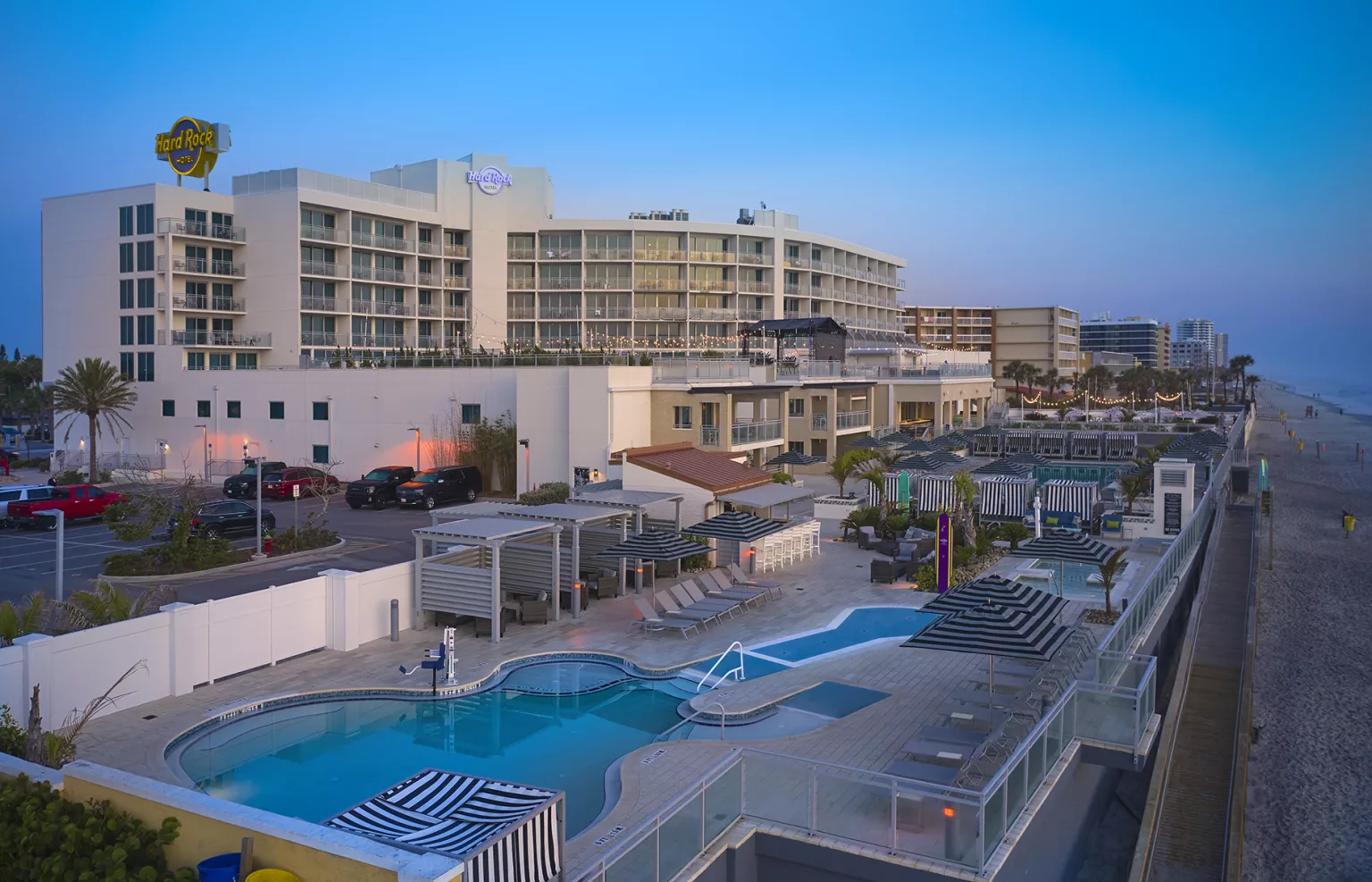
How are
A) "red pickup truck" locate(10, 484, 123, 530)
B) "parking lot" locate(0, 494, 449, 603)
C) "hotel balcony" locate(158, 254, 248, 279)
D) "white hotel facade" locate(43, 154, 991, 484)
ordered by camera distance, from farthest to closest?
"hotel balcony" locate(158, 254, 248, 279), "white hotel facade" locate(43, 154, 991, 484), "red pickup truck" locate(10, 484, 123, 530), "parking lot" locate(0, 494, 449, 603)

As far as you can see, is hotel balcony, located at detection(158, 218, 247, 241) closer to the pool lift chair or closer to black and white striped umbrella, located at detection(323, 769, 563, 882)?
the pool lift chair

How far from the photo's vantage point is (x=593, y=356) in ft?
126

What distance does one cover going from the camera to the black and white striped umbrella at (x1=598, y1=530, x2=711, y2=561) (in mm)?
21359

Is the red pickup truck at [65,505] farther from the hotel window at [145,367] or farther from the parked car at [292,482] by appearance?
the hotel window at [145,367]

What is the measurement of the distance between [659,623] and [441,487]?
20.7 metres

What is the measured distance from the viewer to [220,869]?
24.9ft

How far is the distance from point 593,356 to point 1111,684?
2772 cm

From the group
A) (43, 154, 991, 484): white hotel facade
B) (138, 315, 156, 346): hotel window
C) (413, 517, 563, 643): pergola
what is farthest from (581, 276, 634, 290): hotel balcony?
(413, 517, 563, 643): pergola

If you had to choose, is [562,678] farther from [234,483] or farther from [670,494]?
[234,483]

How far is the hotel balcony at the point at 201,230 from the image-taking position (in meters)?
53.1

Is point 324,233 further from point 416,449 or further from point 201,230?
point 416,449

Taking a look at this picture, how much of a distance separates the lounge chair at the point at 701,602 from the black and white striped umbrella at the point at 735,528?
1.68 m

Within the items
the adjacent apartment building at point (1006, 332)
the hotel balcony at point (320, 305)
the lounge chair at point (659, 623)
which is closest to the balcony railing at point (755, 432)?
the lounge chair at point (659, 623)

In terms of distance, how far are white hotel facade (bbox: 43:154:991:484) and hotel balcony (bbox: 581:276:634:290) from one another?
0.78ft
